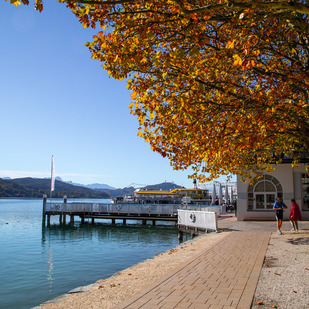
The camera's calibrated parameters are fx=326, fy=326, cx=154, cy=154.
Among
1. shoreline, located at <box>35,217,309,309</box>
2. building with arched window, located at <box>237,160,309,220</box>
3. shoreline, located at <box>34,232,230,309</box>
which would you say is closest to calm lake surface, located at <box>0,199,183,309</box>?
shoreline, located at <box>34,232,230,309</box>

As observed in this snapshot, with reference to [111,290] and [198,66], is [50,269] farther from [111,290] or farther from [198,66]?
[198,66]

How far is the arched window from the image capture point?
90.4 ft

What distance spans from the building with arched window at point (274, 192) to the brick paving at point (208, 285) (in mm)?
16898

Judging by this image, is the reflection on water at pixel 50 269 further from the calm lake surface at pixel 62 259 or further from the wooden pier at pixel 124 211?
the wooden pier at pixel 124 211

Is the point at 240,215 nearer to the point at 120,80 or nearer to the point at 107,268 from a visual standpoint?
the point at 107,268

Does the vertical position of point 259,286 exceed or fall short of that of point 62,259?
it exceeds it

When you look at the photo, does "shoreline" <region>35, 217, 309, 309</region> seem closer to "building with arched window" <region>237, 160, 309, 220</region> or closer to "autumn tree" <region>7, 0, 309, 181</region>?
"autumn tree" <region>7, 0, 309, 181</region>

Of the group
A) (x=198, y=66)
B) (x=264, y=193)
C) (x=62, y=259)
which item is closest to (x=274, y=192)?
(x=264, y=193)

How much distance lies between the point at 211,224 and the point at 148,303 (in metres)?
15.3

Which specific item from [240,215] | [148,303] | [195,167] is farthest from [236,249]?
[240,215]

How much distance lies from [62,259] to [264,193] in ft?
56.8

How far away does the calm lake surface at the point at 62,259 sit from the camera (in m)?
12.7

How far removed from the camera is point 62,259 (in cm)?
1962

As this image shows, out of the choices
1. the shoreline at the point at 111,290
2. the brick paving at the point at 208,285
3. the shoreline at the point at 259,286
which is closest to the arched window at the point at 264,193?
the shoreline at the point at 259,286
